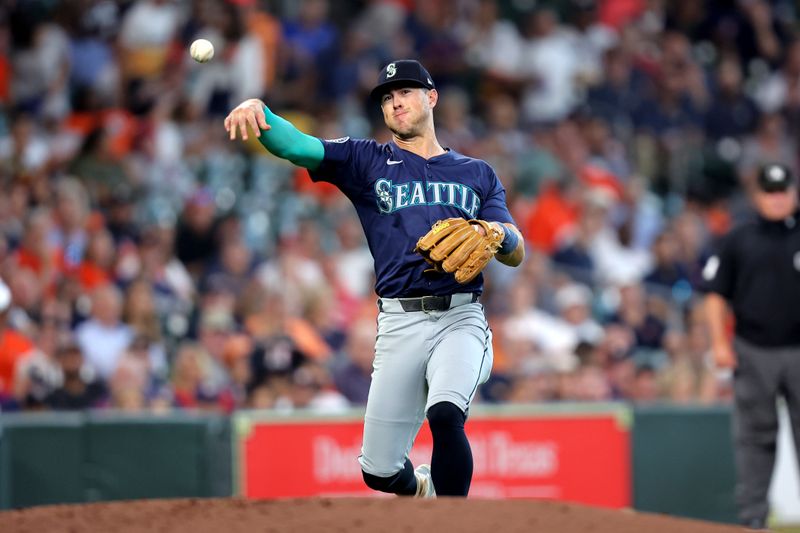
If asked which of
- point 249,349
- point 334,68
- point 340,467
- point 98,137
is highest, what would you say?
point 334,68

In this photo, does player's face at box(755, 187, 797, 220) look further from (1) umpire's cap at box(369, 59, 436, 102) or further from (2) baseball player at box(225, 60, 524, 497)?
(1) umpire's cap at box(369, 59, 436, 102)

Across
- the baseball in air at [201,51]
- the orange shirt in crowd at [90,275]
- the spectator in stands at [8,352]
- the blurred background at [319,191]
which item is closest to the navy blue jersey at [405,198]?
the baseball in air at [201,51]

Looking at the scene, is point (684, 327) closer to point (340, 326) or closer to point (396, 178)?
point (340, 326)

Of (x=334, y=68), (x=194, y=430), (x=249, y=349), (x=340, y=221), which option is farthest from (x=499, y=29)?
(x=194, y=430)

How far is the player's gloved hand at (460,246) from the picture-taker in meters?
5.45

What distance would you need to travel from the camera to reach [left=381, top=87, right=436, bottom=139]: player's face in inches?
235

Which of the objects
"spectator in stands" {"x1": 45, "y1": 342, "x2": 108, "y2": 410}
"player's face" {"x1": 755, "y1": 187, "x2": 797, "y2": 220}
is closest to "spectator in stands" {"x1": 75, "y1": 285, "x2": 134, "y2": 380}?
"spectator in stands" {"x1": 45, "y1": 342, "x2": 108, "y2": 410}

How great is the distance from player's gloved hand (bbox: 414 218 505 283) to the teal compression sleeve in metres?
0.73

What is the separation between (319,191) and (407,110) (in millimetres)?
7090

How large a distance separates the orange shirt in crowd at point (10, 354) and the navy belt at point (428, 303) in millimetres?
4563

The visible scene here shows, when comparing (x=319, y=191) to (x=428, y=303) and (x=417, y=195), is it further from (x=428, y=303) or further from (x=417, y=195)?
(x=428, y=303)

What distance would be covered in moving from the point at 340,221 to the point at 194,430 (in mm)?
3466

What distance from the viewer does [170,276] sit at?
436 inches

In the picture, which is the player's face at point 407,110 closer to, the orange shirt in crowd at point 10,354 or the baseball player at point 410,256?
the baseball player at point 410,256
